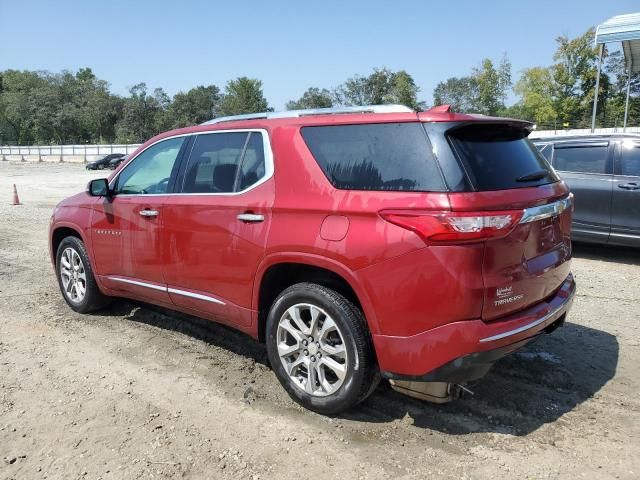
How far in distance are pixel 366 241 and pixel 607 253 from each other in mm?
6600

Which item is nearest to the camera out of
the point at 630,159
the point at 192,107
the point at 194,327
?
the point at 194,327

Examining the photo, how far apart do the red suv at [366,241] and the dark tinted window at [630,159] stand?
458 cm

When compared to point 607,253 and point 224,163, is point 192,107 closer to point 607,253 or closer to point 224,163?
point 607,253

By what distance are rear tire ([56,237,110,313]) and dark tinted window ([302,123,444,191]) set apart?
2974 mm

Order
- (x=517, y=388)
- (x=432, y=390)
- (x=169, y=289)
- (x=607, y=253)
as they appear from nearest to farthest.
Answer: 1. (x=432, y=390)
2. (x=517, y=388)
3. (x=169, y=289)
4. (x=607, y=253)

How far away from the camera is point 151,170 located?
182 inches

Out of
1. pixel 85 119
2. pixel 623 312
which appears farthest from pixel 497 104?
pixel 623 312

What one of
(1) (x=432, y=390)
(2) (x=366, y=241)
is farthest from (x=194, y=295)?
(1) (x=432, y=390)

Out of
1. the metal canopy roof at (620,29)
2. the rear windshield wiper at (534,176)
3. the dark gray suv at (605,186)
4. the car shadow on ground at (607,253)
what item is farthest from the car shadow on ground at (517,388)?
the metal canopy roof at (620,29)

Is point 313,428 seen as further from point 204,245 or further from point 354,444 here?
point 204,245

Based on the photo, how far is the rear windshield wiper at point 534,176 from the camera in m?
3.19

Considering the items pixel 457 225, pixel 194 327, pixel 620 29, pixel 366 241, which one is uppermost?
pixel 620 29

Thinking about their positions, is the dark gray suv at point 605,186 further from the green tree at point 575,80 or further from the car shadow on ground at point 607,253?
the green tree at point 575,80

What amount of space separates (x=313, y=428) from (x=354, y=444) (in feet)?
1.00
